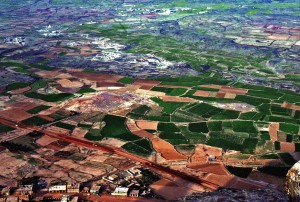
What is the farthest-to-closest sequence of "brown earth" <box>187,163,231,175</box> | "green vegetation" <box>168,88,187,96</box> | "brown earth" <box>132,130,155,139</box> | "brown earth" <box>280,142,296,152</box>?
"green vegetation" <box>168,88,187,96</box> → "brown earth" <box>132,130,155,139</box> → "brown earth" <box>280,142,296,152</box> → "brown earth" <box>187,163,231,175</box>

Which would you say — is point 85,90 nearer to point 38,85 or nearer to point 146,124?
point 38,85

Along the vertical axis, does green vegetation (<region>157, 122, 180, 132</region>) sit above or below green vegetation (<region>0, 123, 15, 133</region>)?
below

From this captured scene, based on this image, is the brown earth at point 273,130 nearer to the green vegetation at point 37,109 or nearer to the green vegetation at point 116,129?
the green vegetation at point 116,129

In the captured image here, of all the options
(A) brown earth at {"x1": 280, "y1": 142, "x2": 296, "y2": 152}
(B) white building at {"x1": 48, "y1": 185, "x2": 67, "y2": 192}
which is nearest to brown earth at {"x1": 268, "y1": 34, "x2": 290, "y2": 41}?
(A) brown earth at {"x1": 280, "y1": 142, "x2": 296, "y2": 152}

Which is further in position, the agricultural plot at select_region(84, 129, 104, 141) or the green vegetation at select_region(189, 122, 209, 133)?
the green vegetation at select_region(189, 122, 209, 133)

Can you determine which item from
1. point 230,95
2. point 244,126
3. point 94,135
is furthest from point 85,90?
point 244,126

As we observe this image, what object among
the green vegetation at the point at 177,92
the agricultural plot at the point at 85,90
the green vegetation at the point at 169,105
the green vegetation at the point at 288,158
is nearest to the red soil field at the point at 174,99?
the green vegetation at the point at 169,105

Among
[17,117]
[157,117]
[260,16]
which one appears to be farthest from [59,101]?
[260,16]

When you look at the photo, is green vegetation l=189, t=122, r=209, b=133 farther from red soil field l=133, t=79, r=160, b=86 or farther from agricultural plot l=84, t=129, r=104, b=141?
red soil field l=133, t=79, r=160, b=86

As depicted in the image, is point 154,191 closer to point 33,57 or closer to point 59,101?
point 59,101

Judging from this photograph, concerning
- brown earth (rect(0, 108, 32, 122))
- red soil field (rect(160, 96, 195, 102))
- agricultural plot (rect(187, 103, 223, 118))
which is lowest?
agricultural plot (rect(187, 103, 223, 118))
